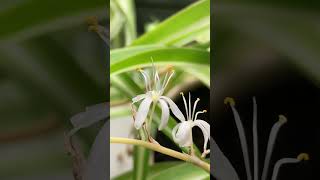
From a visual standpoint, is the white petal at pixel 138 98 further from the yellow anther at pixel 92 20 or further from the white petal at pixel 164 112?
the yellow anther at pixel 92 20

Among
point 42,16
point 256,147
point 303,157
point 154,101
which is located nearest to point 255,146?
point 256,147

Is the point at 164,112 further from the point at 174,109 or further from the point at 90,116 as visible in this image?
the point at 90,116

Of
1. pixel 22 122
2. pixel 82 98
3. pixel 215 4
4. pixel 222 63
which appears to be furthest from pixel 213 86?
pixel 22 122

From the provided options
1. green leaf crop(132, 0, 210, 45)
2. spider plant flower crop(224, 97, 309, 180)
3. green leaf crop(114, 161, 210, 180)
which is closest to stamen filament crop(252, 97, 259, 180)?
spider plant flower crop(224, 97, 309, 180)

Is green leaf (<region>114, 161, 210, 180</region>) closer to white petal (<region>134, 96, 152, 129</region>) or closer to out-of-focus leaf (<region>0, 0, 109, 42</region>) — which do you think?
white petal (<region>134, 96, 152, 129</region>)

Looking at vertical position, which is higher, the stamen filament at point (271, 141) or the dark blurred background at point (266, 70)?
the dark blurred background at point (266, 70)

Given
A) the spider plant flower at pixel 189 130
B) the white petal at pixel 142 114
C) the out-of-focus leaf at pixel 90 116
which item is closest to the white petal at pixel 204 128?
the spider plant flower at pixel 189 130
